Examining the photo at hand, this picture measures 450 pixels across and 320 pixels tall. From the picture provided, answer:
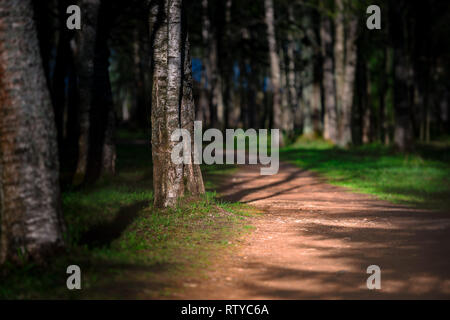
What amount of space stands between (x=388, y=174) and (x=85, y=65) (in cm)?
1053

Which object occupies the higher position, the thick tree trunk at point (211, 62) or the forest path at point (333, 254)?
the thick tree trunk at point (211, 62)

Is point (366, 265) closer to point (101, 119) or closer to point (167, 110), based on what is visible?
point (167, 110)

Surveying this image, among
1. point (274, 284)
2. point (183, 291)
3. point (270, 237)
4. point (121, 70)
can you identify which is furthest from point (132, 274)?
point (121, 70)

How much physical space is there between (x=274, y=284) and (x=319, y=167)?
568 inches

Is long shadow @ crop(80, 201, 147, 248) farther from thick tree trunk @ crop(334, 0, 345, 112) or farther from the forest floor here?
thick tree trunk @ crop(334, 0, 345, 112)

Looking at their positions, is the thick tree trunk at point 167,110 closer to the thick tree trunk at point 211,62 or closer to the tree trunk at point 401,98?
the tree trunk at point 401,98

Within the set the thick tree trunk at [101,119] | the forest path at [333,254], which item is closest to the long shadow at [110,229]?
the forest path at [333,254]

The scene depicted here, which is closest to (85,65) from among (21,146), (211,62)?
(21,146)

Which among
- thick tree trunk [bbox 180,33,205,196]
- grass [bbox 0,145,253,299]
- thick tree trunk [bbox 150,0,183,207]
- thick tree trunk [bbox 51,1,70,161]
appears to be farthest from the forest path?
thick tree trunk [bbox 51,1,70,161]

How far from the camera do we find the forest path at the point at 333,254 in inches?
249

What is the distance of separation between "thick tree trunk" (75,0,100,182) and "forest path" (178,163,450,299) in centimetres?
415

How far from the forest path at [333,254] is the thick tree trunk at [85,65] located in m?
4.15

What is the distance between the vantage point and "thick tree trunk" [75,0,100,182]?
1391 centimetres
